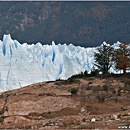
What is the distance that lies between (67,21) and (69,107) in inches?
2977

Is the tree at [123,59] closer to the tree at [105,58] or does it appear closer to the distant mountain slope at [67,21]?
the tree at [105,58]

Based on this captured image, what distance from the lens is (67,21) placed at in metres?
89.6

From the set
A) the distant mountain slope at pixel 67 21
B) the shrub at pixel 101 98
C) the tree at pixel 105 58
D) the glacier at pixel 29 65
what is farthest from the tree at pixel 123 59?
the distant mountain slope at pixel 67 21

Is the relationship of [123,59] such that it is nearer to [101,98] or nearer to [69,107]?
[101,98]

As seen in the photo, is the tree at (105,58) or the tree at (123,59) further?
the tree at (105,58)

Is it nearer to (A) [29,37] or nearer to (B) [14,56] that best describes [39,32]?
(A) [29,37]

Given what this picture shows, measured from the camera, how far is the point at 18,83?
40406 mm

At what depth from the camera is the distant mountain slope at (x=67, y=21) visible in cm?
8212

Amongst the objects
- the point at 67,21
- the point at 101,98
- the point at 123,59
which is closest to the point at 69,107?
the point at 101,98

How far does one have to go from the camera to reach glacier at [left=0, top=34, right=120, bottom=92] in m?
40.4

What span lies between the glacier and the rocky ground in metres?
15.6

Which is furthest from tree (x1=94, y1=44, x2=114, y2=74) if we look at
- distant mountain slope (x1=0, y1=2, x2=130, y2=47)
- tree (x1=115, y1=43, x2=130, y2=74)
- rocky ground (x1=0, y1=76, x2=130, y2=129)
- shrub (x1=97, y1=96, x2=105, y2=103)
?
distant mountain slope (x1=0, y1=2, x2=130, y2=47)

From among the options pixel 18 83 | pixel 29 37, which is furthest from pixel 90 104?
pixel 29 37

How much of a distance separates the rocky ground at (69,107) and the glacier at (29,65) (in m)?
15.6
